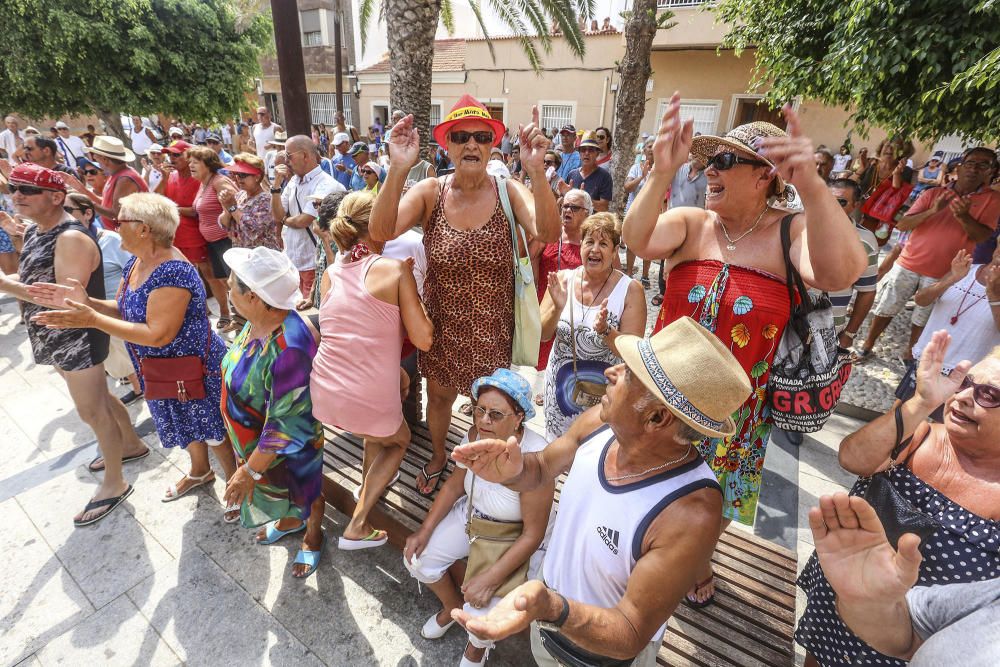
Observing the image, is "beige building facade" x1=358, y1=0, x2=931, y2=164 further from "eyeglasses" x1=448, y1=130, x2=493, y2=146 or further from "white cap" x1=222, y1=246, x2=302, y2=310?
"white cap" x1=222, y1=246, x2=302, y2=310

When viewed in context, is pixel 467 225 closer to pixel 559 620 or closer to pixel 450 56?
pixel 559 620

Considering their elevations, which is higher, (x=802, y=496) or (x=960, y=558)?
(x=960, y=558)

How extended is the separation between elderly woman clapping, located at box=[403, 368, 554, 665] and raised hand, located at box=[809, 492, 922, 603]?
1.01 m

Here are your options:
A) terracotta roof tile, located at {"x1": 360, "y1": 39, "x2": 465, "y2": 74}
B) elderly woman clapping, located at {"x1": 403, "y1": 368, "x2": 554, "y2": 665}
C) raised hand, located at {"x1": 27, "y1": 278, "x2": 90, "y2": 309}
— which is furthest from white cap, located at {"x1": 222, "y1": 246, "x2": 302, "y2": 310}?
terracotta roof tile, located at {"x1": 360, "y1": 39, "x2": 465, "y2": 74}

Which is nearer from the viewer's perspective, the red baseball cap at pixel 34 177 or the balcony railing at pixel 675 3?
the red baseball cap at pixel 34 177

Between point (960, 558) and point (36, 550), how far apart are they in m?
4.49

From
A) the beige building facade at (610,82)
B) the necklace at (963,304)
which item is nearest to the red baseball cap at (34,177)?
the necklace at (963,304)

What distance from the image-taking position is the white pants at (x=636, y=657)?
163cm

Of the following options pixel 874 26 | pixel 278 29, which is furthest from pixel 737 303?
pixel 278 29

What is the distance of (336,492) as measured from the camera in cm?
309

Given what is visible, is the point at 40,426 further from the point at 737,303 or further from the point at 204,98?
the point at 204,98

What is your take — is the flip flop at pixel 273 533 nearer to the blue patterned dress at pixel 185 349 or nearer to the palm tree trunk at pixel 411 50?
the blue patterned dress at pixel 185 349

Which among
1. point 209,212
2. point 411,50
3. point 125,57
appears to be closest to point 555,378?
point 411,50

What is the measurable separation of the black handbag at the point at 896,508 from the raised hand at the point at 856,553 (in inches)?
21.9
